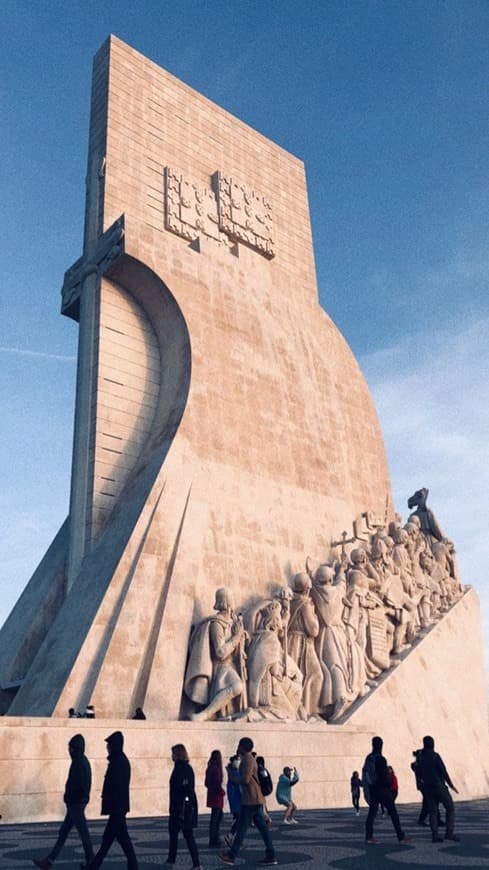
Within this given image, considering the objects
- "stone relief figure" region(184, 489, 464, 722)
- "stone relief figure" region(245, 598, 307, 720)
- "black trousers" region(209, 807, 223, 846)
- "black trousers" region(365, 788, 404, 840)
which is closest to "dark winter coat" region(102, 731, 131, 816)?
"black trousers" region(209, 807, 223, 846)

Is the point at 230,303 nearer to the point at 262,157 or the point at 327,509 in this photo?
the point at 327,509

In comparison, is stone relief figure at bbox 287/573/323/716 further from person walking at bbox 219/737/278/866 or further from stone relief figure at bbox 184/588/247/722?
person walking at bbox 219/737/278/866

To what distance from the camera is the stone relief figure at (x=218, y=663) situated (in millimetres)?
9688

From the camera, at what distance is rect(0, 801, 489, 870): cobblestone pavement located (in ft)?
13.8

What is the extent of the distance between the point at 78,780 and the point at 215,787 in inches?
65.5

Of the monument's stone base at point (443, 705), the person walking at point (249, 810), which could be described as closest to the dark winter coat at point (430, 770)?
the person walking at point (249, 810)

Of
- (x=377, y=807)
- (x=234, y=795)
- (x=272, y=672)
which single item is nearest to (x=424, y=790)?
(x=377, y=807)

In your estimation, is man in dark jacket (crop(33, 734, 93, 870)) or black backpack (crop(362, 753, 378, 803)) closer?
man in dark jacket (crop(33, 734, 93, 870))

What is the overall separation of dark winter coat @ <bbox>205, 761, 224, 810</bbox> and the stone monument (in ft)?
7.29

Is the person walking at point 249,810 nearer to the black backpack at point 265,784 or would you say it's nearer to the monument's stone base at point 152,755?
the black backpack at point 265,784

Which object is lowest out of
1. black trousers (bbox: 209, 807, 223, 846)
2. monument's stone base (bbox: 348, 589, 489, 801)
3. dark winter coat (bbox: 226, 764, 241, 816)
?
black trousers (bbox: 209, 807, 223, 846)

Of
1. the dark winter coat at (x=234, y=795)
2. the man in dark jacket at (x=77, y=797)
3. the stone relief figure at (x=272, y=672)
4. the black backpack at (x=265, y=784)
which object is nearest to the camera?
the man in dark jacket at (x=77, y=797)

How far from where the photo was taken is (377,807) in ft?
17.4

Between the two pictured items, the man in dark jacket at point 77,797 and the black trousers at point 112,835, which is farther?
the man in dark jacket at point 77,797
